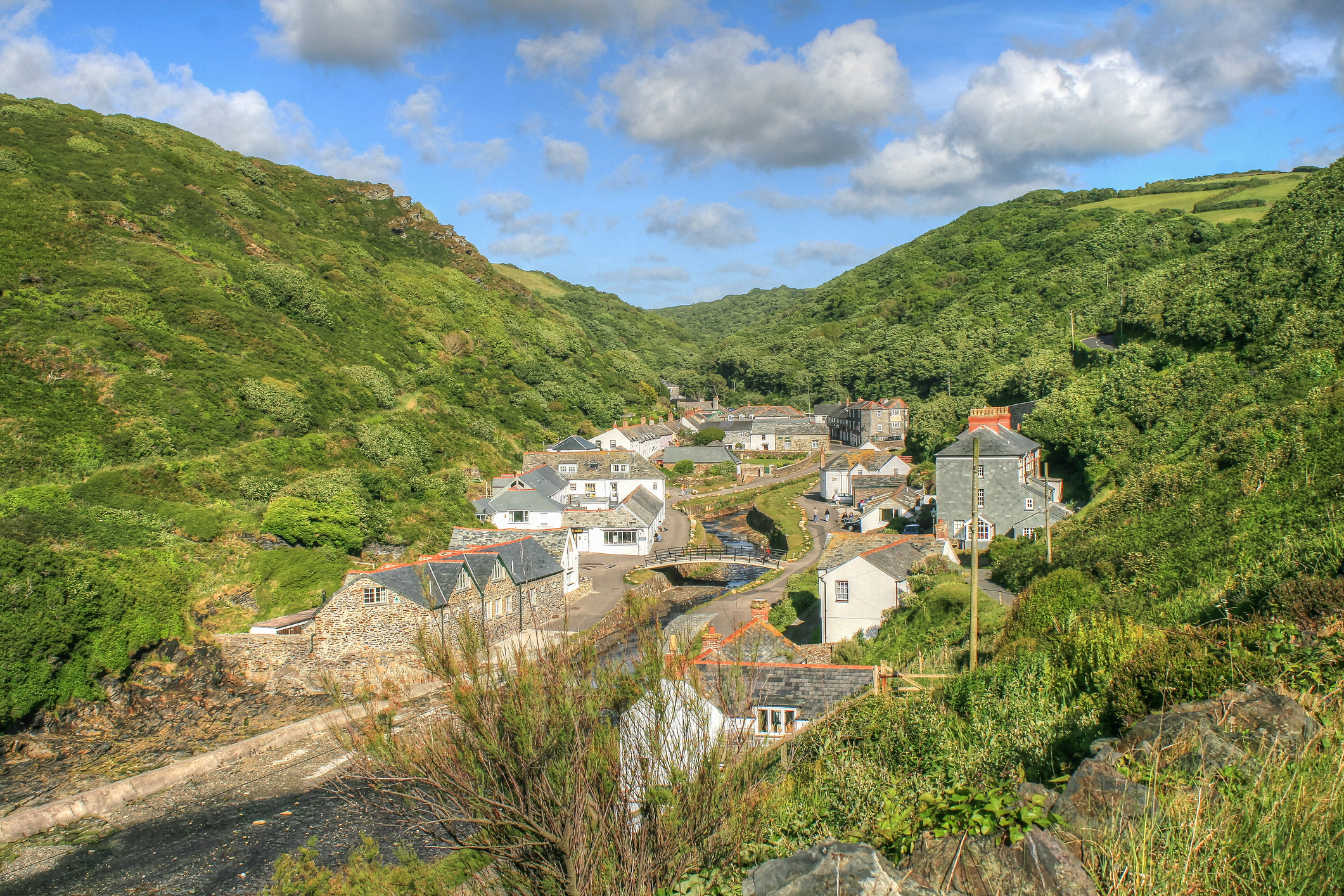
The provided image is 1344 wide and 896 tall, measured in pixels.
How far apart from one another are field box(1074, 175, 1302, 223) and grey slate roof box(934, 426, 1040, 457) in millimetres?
75421

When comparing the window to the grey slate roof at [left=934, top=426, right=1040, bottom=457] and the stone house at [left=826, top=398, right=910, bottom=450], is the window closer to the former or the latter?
the grey slate roof at [left=934, top=426, right=1040, bottom=457]

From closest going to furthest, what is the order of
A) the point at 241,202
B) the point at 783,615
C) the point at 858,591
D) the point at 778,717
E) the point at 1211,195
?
1. the point at 778,717
2. the point at 858,591
3. the point at 783,615
4. the point at 241,202
5. the point at 1211,195

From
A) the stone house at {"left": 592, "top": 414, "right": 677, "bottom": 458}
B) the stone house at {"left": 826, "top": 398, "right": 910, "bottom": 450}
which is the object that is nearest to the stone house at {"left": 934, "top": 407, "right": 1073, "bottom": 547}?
the stone house at {"left": 592, "top": 414, "right": 677, "bottom": 458}

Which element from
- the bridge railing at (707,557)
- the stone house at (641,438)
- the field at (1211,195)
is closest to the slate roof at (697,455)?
the stone house at (641,438)

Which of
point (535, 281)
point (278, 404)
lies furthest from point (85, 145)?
point (535, 281)

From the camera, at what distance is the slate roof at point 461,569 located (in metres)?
26.9

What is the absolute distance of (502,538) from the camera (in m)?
36.9

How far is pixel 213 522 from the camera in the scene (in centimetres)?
3155

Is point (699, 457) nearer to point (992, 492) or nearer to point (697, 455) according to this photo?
point (697, 455)

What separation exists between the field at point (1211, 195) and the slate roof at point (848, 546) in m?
90.8

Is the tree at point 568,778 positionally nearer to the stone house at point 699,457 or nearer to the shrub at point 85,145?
the stone house at point 699,457

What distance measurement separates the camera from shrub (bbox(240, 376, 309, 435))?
Answer: 4103cm

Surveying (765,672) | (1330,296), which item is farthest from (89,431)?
(1330,296)

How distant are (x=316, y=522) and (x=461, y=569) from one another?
399 inches
